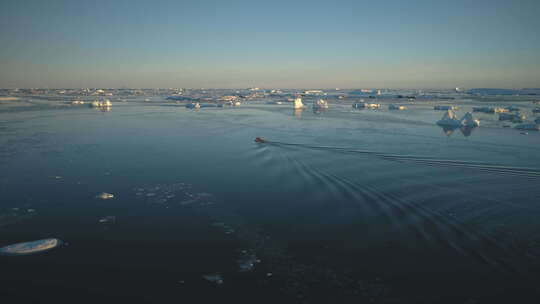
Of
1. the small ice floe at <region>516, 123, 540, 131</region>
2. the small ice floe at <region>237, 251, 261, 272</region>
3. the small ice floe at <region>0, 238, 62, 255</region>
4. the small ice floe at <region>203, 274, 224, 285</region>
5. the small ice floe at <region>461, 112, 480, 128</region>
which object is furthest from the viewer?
the small ice floe at <region>461, 112, 480, 128</region>

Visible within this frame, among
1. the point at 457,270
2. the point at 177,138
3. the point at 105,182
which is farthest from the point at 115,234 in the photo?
the point at 177,138

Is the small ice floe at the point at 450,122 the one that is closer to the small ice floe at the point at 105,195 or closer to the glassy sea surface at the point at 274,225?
the glassy sea surface at the point at 274,225

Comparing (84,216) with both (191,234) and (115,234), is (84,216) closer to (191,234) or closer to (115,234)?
(115,234)

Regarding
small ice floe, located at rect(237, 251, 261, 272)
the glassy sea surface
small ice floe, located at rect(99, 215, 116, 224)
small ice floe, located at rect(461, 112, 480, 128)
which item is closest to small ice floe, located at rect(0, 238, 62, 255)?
the glassy sea surface

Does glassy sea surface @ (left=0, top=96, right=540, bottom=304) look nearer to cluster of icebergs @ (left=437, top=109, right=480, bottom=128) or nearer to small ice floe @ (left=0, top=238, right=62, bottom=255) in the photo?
small ice floe @ (left=0, top=238, right=62, bottom=255)

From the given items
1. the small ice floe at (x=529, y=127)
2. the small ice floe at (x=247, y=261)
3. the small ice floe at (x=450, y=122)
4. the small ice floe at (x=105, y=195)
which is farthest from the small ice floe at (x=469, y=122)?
the small ice floe at (x=105, y=195)

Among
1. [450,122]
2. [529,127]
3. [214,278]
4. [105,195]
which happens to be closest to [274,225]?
[214,278]

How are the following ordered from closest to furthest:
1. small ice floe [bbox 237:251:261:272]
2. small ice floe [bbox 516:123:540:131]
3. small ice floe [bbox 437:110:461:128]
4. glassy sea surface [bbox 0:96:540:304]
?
glassy sea surface [bbox 0:96:540:304]
small ice floe [bbox 237:251:261:272]
small ice floe [bbox 516:123:540:131]
small ice floe [bbox 437:110:461:128]

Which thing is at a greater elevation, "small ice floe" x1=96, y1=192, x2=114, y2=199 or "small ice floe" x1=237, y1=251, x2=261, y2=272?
"small ice floe" x1=96, y1=192, x2=114, y2=199
